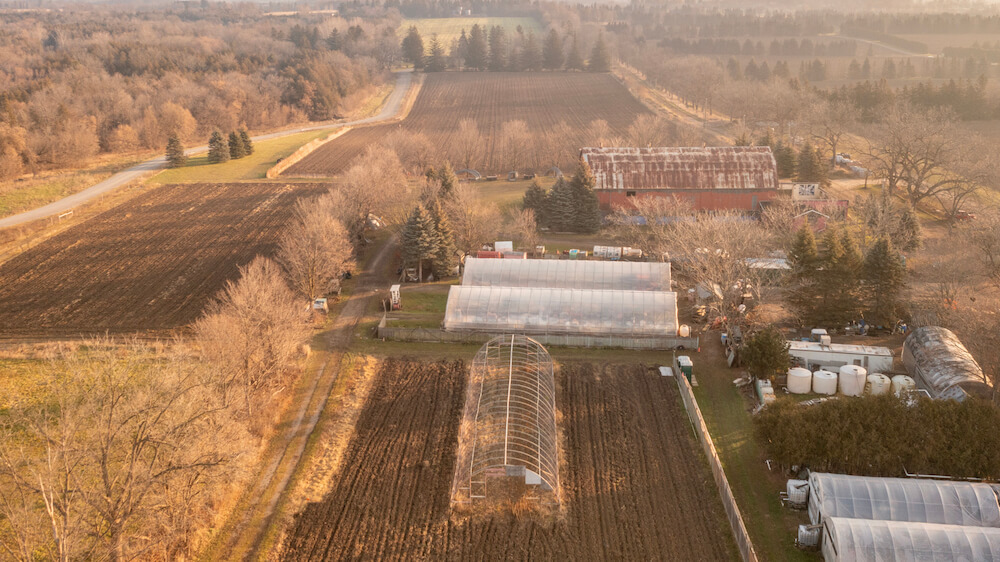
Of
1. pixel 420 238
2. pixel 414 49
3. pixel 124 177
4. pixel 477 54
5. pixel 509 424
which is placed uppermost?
pixel 414 49

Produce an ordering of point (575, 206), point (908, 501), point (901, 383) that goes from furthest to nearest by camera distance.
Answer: point (575, 206) < point (901, 383) < point (908, 501)

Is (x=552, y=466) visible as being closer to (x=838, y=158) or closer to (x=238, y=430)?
(x=238, y=430)

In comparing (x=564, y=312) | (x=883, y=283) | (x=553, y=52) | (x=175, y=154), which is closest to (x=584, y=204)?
(x=564, y=312)

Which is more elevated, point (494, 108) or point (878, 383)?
point (494, 108)

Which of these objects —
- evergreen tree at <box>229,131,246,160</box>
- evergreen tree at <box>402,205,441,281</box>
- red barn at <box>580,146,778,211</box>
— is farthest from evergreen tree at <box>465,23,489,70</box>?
evergreen tree at <box>402,205,441,281</box>

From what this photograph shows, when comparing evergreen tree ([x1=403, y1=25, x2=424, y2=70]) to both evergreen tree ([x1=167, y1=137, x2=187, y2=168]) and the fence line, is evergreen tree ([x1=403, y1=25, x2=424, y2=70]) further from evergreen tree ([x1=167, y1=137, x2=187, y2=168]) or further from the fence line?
the fence line

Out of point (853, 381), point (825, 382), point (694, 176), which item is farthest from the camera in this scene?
point (694, 176)

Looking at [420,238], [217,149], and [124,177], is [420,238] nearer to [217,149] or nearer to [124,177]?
[124,177]
